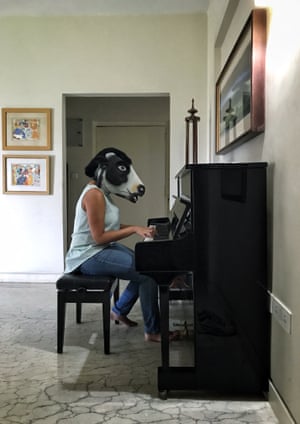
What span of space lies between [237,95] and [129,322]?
5.64ft

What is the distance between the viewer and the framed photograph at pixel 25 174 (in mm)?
4477

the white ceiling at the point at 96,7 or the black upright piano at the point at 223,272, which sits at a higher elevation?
the white ceiling at the point at 96,7

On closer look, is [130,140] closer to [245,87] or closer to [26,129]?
[26,129]

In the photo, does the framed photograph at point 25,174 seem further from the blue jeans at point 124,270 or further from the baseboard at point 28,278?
the blue jeans at point 124,270

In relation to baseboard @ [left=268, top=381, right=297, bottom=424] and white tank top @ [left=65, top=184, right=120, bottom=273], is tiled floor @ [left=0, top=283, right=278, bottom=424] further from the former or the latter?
white tank top @ [left=65, top=184, right=120, bottom=273]

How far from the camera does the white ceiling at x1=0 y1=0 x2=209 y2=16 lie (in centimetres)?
408

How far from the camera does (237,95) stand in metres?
2.58

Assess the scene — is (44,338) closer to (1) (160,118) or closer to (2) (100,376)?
(2) (100,376)

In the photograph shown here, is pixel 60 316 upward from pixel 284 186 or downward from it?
downward

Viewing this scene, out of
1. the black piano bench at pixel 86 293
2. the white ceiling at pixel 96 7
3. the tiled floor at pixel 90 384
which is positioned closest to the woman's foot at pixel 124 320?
the tiled floor at pixel 90 384

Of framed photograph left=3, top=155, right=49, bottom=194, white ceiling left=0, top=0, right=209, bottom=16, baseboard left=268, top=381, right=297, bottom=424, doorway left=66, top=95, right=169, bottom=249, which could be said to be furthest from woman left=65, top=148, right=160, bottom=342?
doorway left=66, top=95, right=169, bottom=249

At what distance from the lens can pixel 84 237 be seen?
2.63 metres

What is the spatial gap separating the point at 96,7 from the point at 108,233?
273 centimetres

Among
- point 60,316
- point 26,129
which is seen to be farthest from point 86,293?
point 26,129
